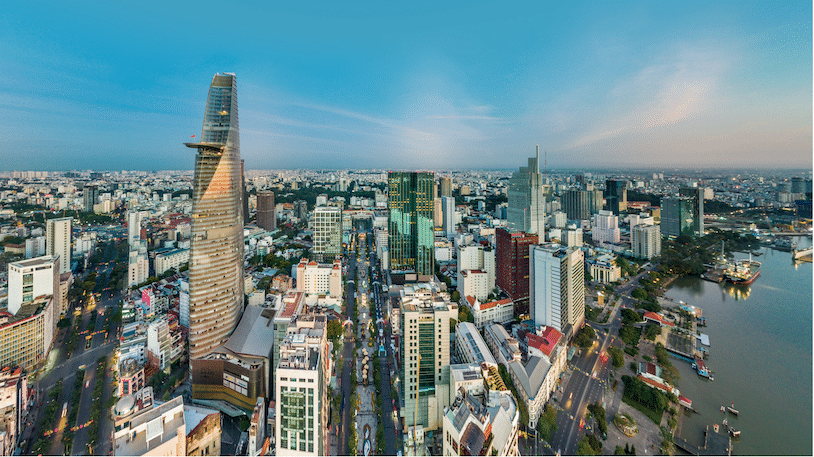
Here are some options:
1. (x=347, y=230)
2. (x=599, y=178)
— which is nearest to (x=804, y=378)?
(x=347, y=230)

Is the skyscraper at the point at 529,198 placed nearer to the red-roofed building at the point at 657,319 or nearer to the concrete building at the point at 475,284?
the concrete building at the point at 475,284

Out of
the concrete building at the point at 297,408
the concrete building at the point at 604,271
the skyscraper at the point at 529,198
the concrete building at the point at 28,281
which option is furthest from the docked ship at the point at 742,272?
the concrete building at the point at 28,281

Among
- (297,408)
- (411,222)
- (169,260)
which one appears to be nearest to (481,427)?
(297,408)

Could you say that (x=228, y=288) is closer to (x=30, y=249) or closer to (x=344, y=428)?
(x=344, y=428)

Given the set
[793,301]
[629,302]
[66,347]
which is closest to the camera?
[66,347]

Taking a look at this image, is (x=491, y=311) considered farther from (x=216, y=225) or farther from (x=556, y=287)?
(x=216, y=225)

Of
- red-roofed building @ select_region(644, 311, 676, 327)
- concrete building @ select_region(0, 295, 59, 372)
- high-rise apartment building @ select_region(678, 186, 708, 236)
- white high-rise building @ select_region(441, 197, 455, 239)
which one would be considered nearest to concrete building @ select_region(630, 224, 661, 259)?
high-rise apartment building @ select_region(678, 186, 708, 236)
